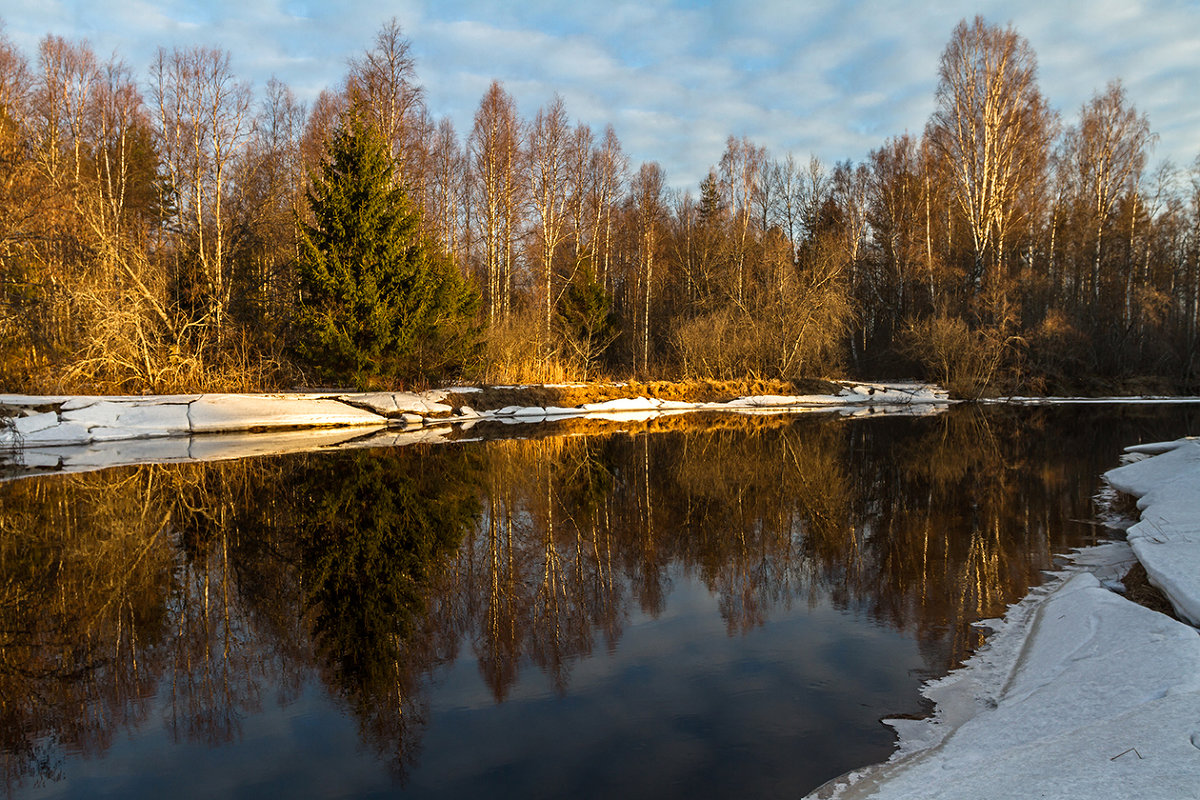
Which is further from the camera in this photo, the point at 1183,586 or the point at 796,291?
the point at 796,291

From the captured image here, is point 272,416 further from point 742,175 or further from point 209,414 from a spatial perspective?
point 742,175

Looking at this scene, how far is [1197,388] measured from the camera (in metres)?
29.6

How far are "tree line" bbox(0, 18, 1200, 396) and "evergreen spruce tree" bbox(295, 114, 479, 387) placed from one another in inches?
3.4

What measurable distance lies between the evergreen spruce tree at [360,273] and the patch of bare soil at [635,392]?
2538 millimetres

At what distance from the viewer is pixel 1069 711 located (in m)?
2.86

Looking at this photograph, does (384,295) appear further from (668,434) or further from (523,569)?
(523,569)

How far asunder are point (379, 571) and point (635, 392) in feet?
64.1

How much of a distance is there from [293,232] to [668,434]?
45.8 feet

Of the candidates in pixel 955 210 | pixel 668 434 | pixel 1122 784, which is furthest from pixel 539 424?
pixel 955 210

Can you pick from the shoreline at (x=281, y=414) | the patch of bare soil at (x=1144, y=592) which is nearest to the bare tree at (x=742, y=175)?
the shoreline at (x=281, y=414)

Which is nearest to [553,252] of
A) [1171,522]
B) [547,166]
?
[547,166]

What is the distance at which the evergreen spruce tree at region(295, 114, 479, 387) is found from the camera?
17.4 metres

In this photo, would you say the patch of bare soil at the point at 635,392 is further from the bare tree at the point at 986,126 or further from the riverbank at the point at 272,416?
the bare tree at the point at 986,126

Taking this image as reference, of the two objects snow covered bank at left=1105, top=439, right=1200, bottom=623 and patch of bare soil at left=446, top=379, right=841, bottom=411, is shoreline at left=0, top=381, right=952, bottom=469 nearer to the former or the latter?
patch of bare soil at left=446, top=379, right=841, bottom=411
